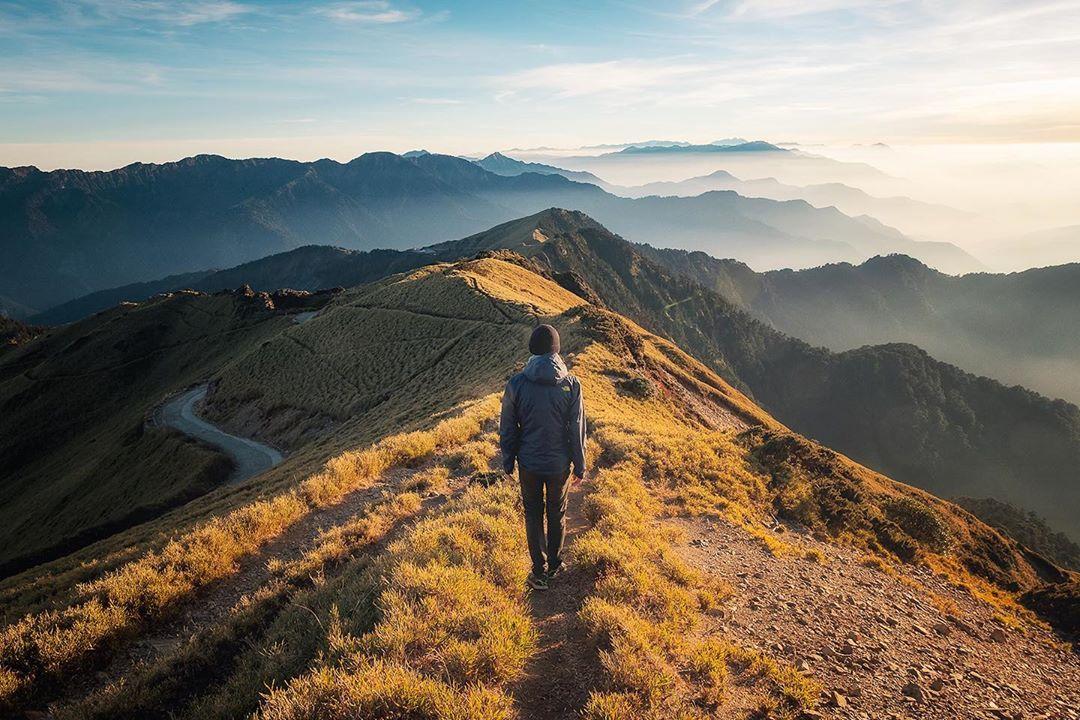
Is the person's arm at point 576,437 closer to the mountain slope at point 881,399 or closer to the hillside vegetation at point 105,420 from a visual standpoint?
the hillside vegetation at point 105,420

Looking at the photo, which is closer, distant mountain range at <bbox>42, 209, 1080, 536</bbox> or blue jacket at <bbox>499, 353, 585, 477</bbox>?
blue jacket at <bbox>499, 353, 585, 477</bbox>

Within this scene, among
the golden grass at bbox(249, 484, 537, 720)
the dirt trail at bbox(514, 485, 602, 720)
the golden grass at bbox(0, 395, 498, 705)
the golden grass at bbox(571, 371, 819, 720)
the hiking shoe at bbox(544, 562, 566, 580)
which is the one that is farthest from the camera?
the hiking shoe at bbox(544, 562, 566, 580)

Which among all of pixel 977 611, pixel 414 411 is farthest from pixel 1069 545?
pixel 414 411

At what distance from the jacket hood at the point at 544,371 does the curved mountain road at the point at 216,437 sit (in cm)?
3488

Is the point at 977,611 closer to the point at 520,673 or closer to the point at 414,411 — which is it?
the point at 520,673

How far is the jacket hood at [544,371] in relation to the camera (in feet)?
21.8

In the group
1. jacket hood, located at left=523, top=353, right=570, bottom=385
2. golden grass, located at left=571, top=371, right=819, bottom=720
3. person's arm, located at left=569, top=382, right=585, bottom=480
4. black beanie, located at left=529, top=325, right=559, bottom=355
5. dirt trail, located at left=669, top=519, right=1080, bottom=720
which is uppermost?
black beanie, located at left=529, top=325, right=559, bottom=355

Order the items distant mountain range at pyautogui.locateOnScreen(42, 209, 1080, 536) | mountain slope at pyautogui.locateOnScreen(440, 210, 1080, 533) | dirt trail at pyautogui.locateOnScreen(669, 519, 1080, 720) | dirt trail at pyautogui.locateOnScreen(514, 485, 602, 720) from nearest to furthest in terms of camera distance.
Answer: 1. dirt trail at pyautogui.locateOnScreen(514, 485, 602, 720)
2. dirt trail at pyautogui.locateOnScreen(669, 519, 1080, 720)
3. distant mountain range at pyautogui.locateOnScreen(42, 209, 1080, 536)
4. mountain slope at pyautogui.locateOnScreen(440, 210, 1080, 533)

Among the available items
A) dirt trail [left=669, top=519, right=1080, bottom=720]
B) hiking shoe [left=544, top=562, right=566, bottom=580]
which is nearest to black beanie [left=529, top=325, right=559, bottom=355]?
hiking shoe [left=544, top=562, right=566, bottom=580]

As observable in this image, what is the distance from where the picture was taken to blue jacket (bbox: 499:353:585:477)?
6707 millimetres

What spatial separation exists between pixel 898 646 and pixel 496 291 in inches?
2194

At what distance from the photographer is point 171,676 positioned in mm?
5543

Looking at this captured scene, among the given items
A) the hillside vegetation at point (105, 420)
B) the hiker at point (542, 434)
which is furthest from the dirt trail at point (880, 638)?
the hillside vegetation at point (105, 420)

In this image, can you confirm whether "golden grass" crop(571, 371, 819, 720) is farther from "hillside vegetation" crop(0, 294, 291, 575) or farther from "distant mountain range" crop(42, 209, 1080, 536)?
"distant mountain range" crop(42, 209, 1080, 536)
